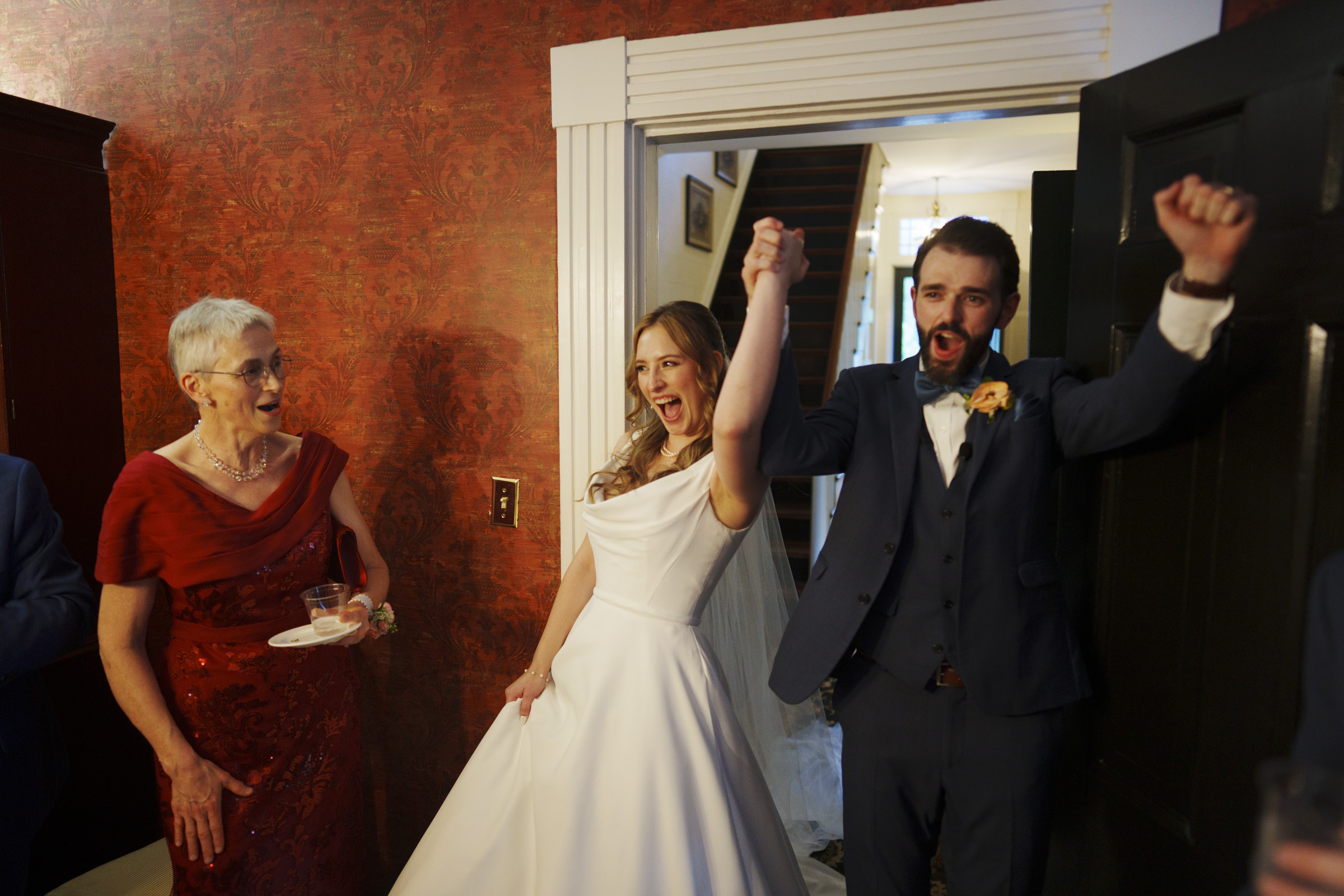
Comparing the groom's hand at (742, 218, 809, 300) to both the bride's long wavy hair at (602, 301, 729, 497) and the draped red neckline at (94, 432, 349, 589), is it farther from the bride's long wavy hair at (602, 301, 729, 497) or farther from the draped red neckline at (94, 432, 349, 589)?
the draped red neckline at (94, 432, 349, 589)

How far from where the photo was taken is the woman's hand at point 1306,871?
1.61 ft

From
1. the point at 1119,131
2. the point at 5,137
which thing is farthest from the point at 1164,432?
the point at 5,137

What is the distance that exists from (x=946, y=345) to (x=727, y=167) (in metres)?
5.01

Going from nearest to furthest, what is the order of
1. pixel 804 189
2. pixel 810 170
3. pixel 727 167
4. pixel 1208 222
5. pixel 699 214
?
pixel 1208 222 → pixel 699 214 → pixel 727 167 → pixel 804 189 → pixel 810 170

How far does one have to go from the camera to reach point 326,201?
7.58ft

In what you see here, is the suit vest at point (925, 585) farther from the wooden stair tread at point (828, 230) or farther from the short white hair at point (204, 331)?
the wooden stair tread at point (828, 230)

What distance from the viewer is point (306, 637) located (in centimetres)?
170

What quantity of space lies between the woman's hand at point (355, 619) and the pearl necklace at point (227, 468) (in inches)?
15.3

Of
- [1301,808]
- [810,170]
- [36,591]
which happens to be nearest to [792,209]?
[810,170]

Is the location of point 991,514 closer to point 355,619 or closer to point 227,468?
point 355,619

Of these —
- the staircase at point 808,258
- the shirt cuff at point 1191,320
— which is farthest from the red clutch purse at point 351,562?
the staircase at point 808,258

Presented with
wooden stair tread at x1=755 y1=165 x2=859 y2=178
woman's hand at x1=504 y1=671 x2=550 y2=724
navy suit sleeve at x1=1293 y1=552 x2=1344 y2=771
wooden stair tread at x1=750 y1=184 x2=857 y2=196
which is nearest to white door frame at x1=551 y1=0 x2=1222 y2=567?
woman's hand at x1=504 y1=671 x2=550 y2=724

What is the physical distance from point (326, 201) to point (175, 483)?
999 millimetres

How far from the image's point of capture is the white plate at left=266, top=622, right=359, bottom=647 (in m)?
1.65
